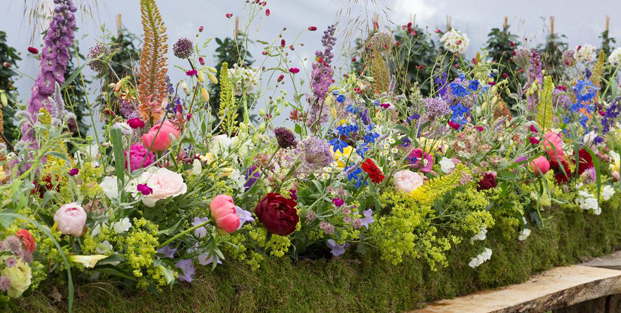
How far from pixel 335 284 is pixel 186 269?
1.85 feet

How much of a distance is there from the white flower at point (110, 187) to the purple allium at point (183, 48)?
1.48 feet

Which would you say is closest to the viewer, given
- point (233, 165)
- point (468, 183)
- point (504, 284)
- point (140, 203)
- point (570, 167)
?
point (140, 203)

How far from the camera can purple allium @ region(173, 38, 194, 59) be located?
182cm

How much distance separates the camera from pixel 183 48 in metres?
1.83

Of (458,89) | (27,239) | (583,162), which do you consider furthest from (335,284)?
(583,162)

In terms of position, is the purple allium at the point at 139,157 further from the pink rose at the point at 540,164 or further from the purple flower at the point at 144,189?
the pink rose at the point at 540,164

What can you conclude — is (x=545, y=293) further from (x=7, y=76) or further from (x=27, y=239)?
(x=7, y=76)

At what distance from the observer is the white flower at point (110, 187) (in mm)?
1487

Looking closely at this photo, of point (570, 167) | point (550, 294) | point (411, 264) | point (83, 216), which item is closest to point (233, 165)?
point (83, 216)

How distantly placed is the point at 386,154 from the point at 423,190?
208 millimetres

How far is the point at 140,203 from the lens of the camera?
1.66 m

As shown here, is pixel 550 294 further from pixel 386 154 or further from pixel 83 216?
pixel 83 216

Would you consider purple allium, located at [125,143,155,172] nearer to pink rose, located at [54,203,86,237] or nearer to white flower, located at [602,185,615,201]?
pink rose, located at [54,203,86,237]

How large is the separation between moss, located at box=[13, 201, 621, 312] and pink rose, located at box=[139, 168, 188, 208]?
0.75 ft
